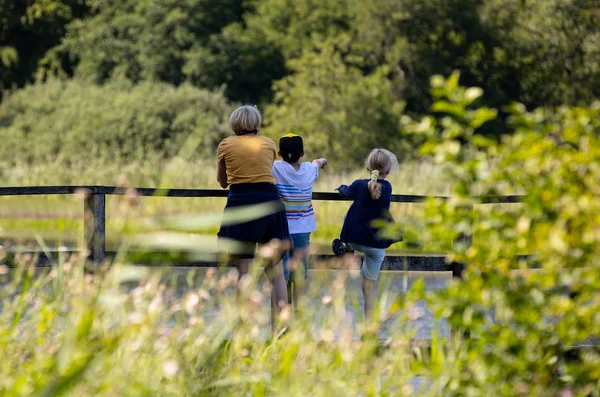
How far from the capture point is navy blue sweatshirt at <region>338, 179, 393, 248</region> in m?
6.42

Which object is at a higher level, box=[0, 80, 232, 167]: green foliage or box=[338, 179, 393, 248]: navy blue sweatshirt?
box=[0, 80, 232, 167]: green foliage

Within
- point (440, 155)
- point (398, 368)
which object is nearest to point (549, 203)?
point (440, 155)

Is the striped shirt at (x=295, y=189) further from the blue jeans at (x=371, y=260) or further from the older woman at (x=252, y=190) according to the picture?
the blue jeans at (x=371, y=260)

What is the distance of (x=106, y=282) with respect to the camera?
3496 mm

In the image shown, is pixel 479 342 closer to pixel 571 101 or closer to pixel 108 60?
pixel 571 101

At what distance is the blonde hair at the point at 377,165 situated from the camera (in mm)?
6340

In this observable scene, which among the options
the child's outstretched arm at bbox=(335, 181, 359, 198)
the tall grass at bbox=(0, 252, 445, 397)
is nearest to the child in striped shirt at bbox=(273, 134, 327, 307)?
the child's outstretched arm at bbox=(335, 181, 359, 198)

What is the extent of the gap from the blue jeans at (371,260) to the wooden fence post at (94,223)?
1535mm

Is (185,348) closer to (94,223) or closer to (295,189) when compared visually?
(295,189)

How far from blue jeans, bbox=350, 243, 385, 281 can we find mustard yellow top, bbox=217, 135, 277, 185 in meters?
0.92

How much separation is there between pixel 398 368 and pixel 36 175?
1920 centimetres

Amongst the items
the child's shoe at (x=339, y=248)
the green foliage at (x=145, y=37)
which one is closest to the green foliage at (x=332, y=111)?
the green foliage at (x=145, y=37)

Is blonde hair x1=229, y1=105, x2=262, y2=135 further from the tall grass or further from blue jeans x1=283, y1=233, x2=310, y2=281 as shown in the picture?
the tall grass

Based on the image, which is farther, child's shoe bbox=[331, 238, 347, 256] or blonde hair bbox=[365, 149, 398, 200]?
child's shoe bbox=[331, 238, 347, 256]
